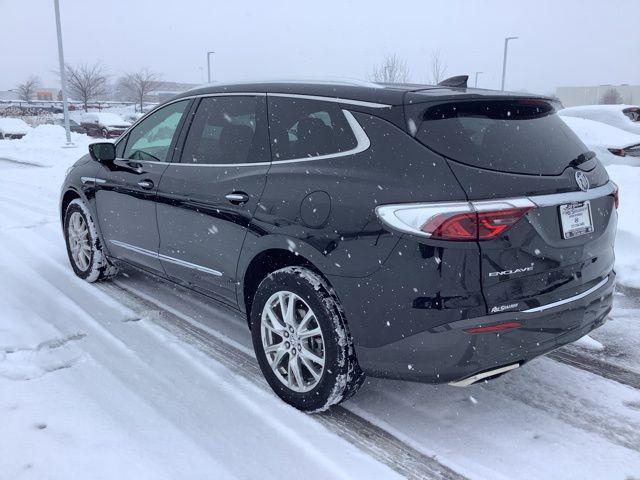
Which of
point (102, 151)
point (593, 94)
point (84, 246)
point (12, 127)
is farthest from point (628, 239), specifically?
point (593, 94)

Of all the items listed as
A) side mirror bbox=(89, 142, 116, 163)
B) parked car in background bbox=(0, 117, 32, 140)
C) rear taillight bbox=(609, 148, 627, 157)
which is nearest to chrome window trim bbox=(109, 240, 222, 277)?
side mirror bbox=(89, 142, 116, 163)

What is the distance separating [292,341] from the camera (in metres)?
2.98

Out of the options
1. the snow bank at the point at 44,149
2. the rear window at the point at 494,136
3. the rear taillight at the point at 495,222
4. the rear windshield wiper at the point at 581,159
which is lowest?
the snow bank at the point at 44,149

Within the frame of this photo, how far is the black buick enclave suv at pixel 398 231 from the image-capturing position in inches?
93.7

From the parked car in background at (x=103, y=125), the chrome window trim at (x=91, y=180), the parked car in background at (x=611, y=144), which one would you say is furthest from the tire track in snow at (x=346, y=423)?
the parked car in background at (x=103, y=125)

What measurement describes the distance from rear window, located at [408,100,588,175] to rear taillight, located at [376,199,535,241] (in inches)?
8.2

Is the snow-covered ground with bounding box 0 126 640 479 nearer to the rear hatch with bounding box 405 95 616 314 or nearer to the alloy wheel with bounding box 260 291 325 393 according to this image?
the alloy wheel with bounding box 260 291 325 393

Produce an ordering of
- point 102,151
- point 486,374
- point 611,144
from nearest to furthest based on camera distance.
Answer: point 486,374 < point 102,151 < point 611,144

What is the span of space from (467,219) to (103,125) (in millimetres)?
31433

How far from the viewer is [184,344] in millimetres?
3785

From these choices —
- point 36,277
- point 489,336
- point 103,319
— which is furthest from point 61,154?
point 489,336

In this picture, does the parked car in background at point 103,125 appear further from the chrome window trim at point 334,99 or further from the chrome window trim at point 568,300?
the chrome window trim at point 568,300

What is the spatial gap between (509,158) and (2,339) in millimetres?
3427

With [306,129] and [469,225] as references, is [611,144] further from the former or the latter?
[469,225]
